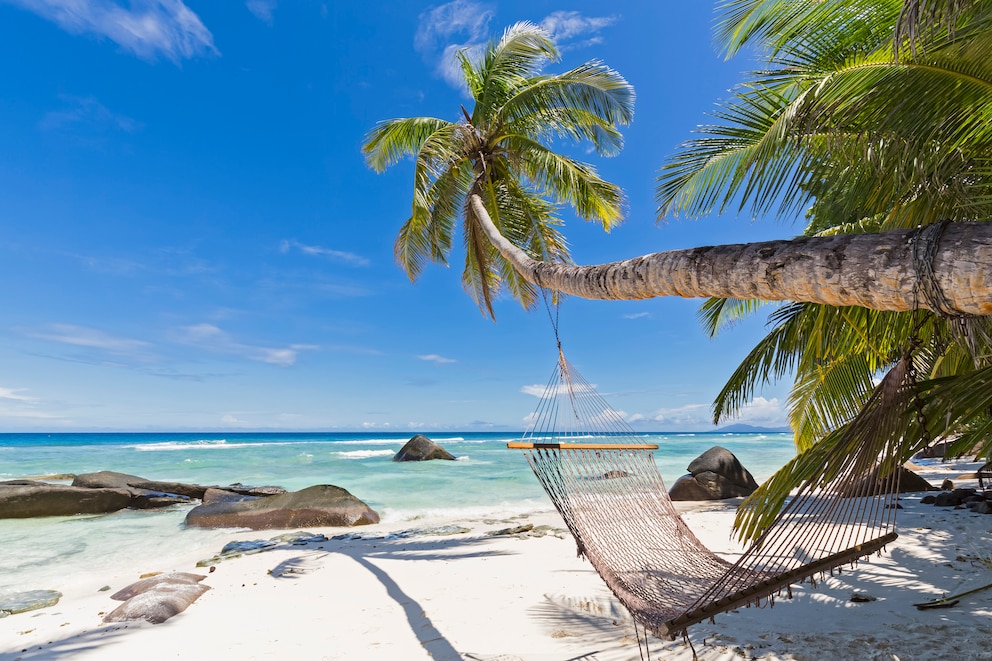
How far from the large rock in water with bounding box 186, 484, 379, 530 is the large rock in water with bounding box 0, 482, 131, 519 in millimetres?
2171


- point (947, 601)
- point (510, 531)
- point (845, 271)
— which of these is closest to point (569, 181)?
point (510, 531)

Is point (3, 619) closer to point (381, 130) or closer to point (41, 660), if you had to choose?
point (41, 660)

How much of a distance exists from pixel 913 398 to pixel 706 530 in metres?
3.69

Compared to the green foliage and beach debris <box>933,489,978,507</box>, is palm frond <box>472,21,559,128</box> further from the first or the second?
beach debris <box>933,489,978,507</box>

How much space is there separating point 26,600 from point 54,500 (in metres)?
5.04

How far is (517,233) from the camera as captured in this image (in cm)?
607

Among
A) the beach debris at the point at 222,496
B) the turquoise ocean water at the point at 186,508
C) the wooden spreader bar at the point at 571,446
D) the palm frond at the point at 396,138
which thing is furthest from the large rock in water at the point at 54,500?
the wooden spreader bar at the point at 571,446

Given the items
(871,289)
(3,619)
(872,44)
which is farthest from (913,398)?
(3,619)

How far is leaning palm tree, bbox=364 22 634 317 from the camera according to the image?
16.7 feet

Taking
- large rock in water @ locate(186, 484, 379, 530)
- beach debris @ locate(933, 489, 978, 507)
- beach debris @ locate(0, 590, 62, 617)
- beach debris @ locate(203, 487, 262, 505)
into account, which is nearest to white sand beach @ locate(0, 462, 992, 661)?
beach debris @ locate(0, 590, 62, 617)

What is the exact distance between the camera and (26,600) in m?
3.63

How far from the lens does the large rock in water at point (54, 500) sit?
7.30 metres

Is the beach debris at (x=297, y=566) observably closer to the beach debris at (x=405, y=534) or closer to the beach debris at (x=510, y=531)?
the beach debris at (x=405, y=534)

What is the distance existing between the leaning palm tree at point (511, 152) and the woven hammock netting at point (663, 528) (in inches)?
103
